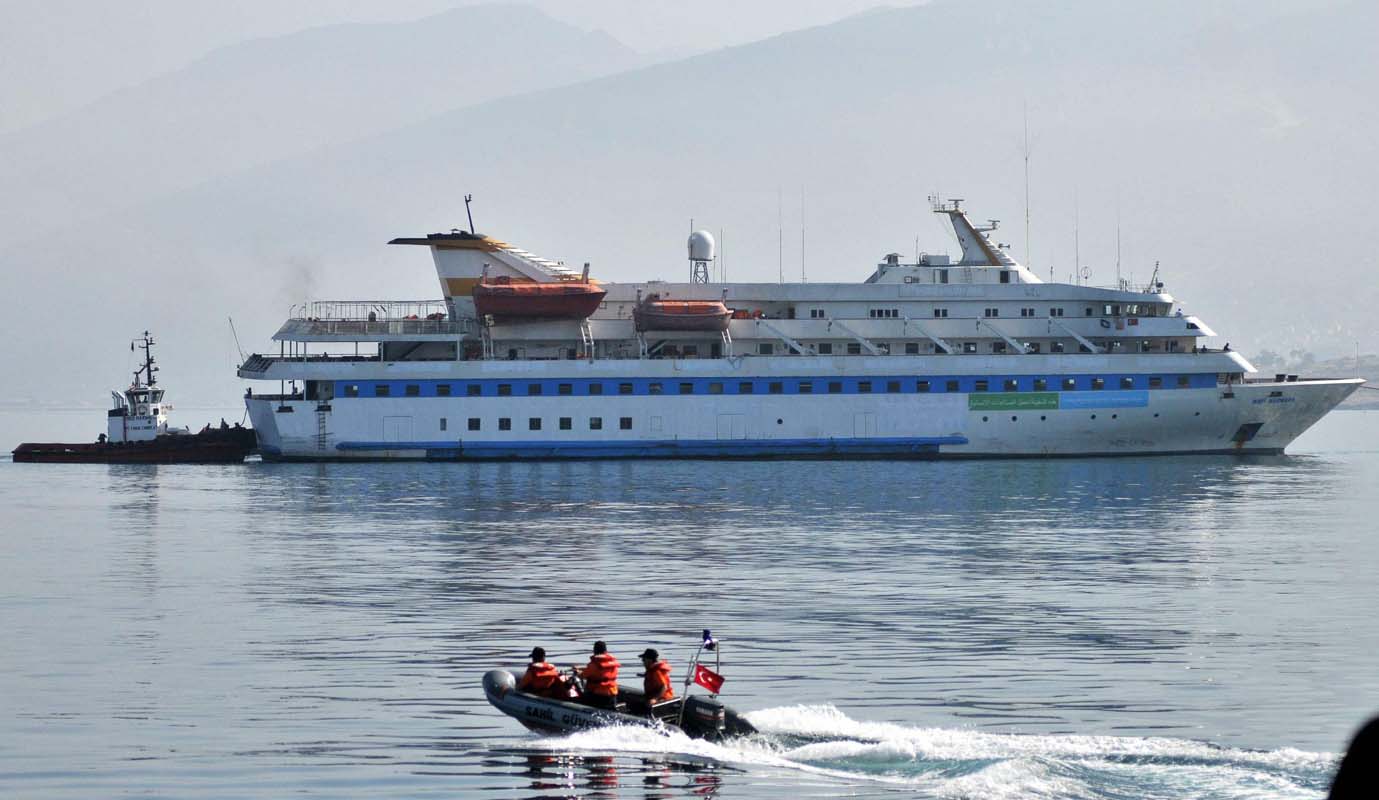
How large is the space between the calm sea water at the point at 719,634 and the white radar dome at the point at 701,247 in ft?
83.0

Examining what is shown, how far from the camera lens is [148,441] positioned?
84.0 metres

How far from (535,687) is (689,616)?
9126 mm

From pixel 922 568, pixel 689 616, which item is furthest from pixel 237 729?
pixel 922 568

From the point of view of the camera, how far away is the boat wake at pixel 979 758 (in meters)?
19.8

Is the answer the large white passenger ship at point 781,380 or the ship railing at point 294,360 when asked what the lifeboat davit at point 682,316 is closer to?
the large white passenger ship at point 781,380

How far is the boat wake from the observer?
780 inches

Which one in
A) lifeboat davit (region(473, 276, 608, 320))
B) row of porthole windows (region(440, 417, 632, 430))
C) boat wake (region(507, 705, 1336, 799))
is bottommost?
boat wake (region(507, 705, 1336, 799))

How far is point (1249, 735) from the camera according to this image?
2248cm

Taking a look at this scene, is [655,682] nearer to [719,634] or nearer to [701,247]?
[719,634]

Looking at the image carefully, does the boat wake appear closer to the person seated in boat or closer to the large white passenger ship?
the person seated in boat

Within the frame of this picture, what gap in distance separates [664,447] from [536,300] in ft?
27.3

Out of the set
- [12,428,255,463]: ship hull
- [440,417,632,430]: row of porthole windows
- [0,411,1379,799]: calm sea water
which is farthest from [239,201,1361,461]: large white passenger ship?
[0,411,1379,799]: calm sea water

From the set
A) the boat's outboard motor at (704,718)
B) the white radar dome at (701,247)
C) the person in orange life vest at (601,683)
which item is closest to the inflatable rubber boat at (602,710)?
the boat's outboard motor at (704,718)

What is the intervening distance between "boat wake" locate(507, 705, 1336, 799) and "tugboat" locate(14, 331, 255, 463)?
63046mm
